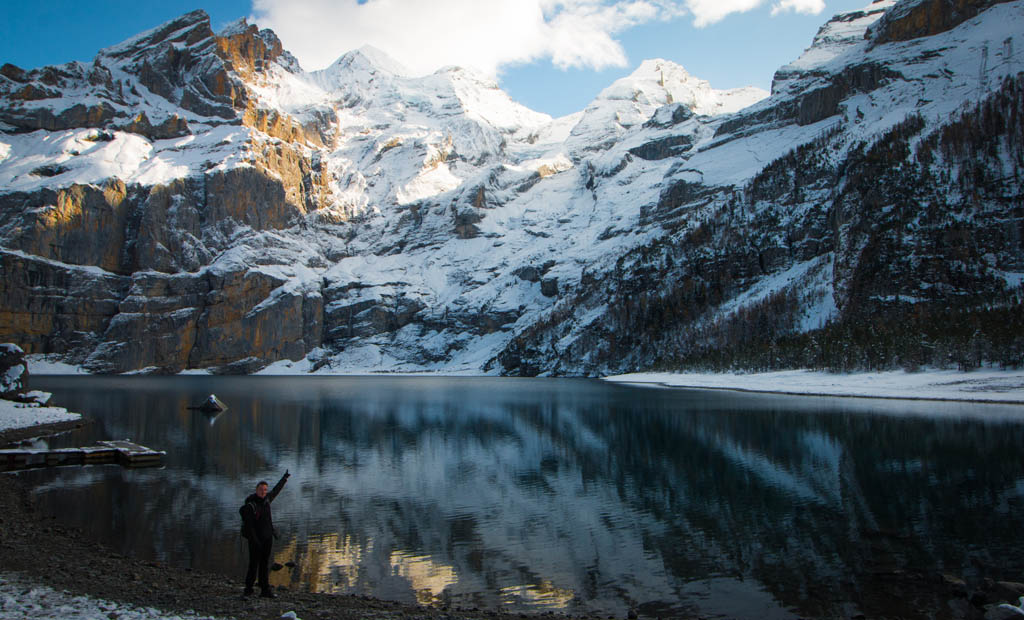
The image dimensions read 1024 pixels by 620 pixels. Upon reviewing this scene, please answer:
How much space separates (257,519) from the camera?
48.8 feet

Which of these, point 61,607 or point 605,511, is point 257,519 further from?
point 605,511

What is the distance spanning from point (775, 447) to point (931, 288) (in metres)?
110

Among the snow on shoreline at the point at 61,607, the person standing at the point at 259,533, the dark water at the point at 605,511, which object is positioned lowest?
the dark water at the point at 605,511

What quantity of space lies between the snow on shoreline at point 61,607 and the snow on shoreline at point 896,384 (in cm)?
7806


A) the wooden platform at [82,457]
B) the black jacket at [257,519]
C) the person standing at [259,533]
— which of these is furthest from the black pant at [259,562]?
the wooden platform at [82,457]

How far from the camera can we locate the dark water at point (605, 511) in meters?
17.5

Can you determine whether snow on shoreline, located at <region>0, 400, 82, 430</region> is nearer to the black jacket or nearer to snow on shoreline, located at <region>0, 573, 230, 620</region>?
snow on shoreline, located at <region>0, 573, 230, 620</region>

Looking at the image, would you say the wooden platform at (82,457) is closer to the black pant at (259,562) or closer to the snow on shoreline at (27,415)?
the snow on shoreline at (27,415)

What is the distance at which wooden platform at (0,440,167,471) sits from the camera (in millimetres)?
34938

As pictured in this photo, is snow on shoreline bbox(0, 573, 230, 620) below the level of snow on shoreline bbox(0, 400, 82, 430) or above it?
above

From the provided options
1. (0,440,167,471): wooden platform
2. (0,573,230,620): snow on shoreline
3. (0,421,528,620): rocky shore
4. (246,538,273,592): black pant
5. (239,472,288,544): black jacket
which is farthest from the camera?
(0,440,167,471): wooden platform

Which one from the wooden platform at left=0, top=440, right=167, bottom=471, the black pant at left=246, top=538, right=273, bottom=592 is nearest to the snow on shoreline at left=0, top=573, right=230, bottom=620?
the black pant at left=246, top=538, right=273, bottom=592

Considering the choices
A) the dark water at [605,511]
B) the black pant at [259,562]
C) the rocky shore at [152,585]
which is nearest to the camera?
the rocky shore at [152,585]

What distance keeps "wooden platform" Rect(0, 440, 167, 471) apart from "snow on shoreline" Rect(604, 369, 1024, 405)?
78546mm
